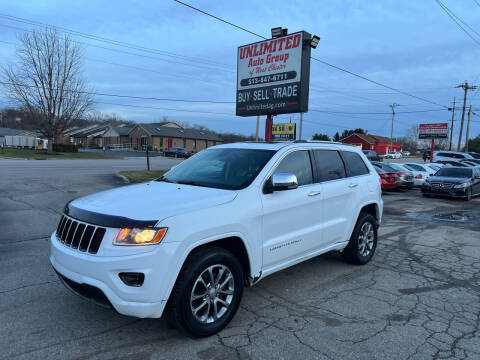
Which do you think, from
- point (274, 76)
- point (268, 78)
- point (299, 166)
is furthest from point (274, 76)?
point (299, 166)

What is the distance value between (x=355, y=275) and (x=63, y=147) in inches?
1914

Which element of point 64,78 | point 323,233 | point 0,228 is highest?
point 64,78

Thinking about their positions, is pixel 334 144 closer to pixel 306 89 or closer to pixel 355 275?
pixel 355 275

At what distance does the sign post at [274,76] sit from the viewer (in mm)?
13727

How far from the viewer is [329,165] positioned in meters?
4.91

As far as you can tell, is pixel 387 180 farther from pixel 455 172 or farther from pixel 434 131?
pixel 434 131

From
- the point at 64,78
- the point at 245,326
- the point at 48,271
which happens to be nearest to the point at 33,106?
the point at 64,78

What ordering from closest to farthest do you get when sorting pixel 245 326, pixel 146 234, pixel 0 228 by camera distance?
pixel 146 234 < pixel 245 326 < pixel 0 228

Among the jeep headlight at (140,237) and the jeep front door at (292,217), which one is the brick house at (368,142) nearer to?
the jeep front door at (292,217)

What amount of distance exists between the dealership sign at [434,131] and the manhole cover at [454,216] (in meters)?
30.8

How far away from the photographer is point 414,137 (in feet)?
396

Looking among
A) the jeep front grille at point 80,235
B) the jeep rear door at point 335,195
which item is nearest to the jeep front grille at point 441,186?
the jeep rear door at point 335,195

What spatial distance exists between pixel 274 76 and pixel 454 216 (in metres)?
8.09

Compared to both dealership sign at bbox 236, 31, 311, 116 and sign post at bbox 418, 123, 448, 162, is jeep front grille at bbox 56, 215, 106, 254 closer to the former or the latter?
dealership sign at bbox 236, 31, 311, 116
